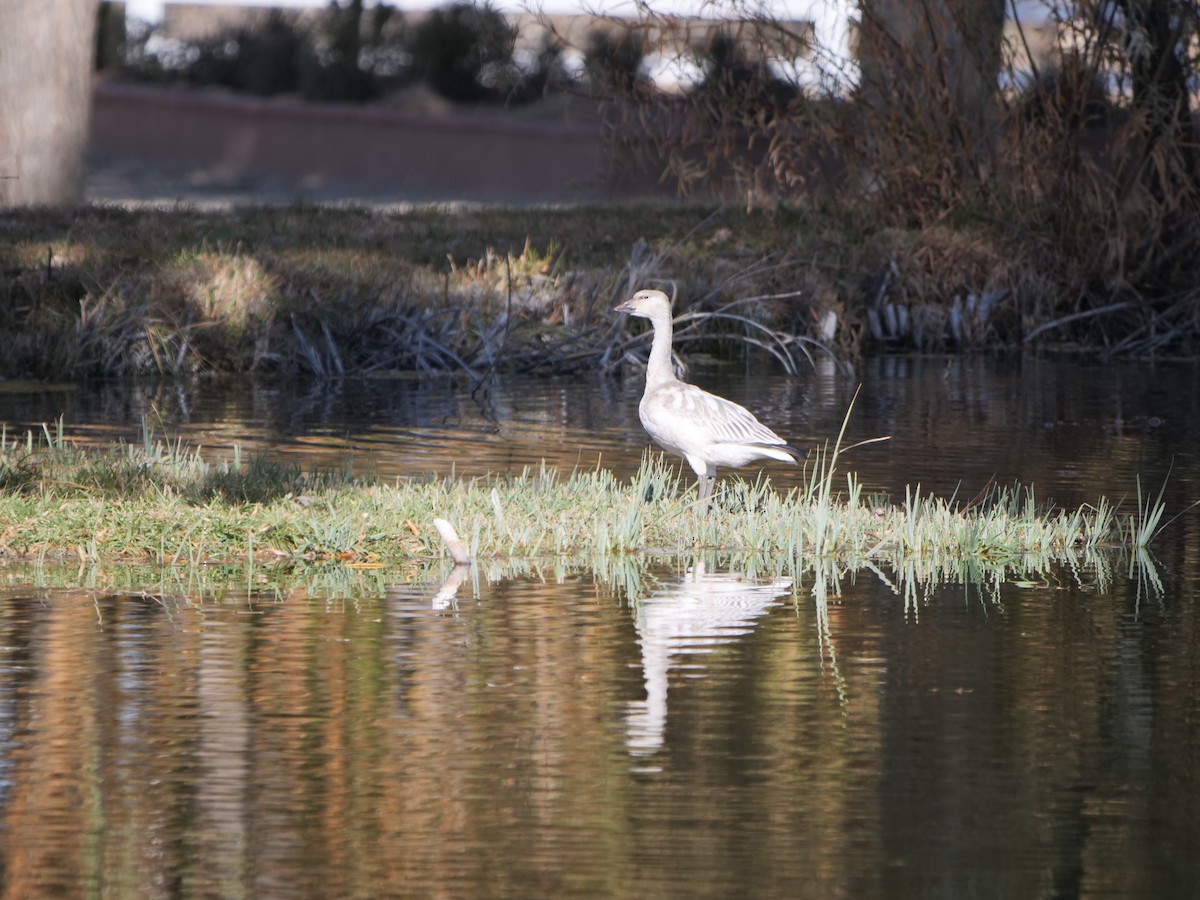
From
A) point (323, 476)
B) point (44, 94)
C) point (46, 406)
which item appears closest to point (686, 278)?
point (46, 406)

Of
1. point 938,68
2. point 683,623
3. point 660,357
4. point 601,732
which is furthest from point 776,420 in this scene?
point 601,732

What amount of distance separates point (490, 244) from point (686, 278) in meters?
2.70

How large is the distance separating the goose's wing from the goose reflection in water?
1257 millimetres

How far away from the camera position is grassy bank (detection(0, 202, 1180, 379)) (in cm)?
1634

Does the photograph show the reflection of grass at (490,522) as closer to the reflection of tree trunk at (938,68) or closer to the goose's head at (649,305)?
the goose's head at (649,305)

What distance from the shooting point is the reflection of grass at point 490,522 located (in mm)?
8844

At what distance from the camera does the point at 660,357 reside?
11031 millimetres

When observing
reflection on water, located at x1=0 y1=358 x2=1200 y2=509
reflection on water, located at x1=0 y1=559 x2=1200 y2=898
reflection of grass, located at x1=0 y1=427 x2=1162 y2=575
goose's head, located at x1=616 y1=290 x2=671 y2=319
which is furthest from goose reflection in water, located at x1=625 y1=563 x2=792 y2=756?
goose's head, located at x1=616 y1=290 x2=671 y2=319

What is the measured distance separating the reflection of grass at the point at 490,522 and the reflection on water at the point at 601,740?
579mm

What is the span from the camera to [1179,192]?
18.9m

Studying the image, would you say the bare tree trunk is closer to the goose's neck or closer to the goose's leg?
the goose's neck

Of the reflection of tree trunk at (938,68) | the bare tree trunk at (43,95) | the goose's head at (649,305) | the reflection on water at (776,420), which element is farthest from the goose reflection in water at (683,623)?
the bare tree trunk at (43,95)

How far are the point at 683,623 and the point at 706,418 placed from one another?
2.48 m

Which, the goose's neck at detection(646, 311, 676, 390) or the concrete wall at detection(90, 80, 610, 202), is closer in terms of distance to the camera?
the goose's neck at detection(646, 311, 676, 390)
